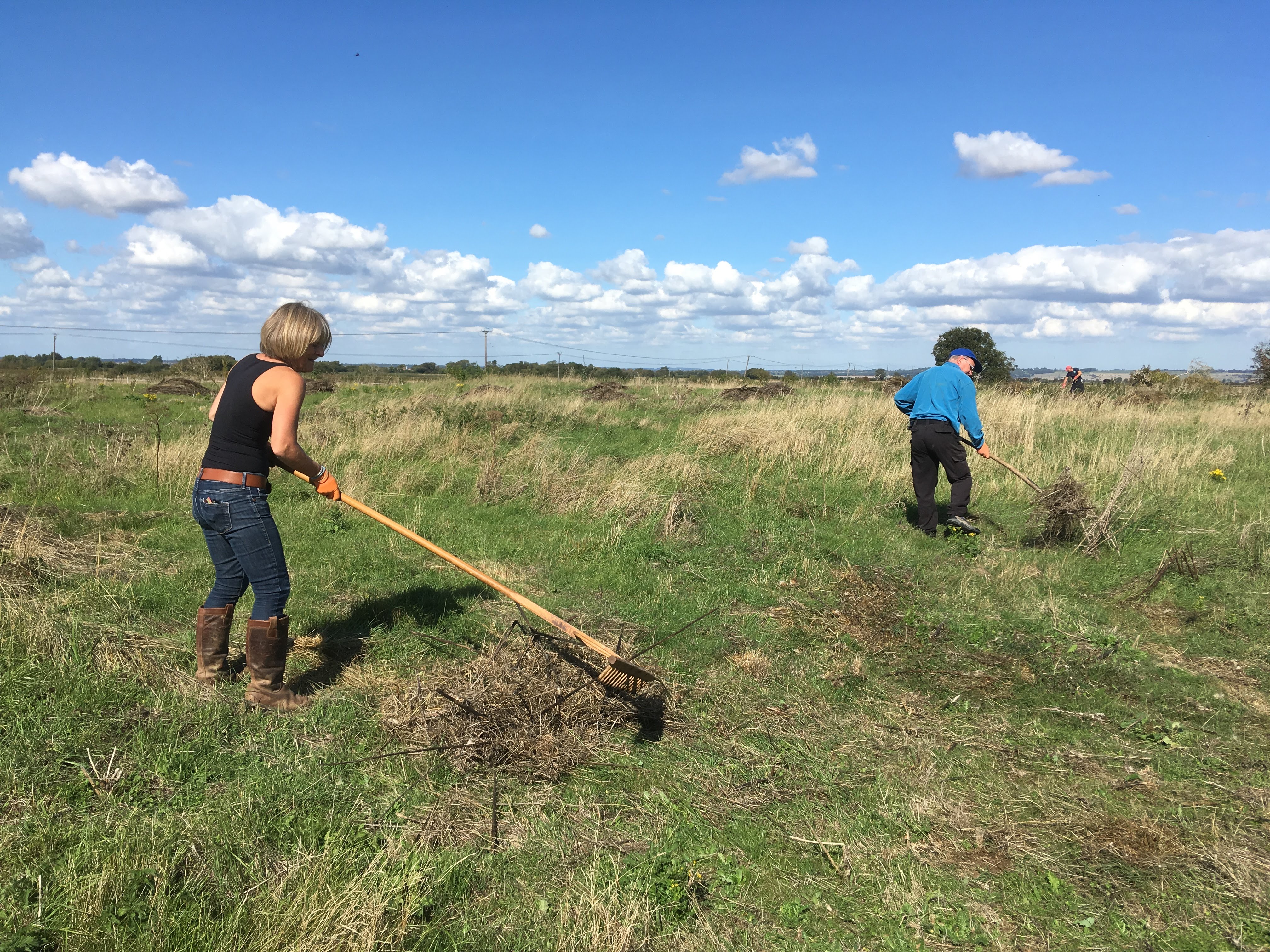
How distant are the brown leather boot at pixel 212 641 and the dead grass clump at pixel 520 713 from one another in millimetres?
855

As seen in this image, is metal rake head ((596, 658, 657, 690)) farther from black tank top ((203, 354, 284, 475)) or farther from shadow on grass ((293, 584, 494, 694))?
black tank top ((203, 354, 284, 475))

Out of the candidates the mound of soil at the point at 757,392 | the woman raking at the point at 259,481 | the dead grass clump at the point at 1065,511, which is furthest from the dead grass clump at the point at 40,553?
the mound of soil at the point at 757,392

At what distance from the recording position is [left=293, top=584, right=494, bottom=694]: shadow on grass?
4.10m

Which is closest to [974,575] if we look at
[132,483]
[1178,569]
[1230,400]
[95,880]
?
[1178,569]

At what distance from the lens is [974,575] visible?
6.07 meters

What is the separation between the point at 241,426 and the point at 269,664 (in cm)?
111

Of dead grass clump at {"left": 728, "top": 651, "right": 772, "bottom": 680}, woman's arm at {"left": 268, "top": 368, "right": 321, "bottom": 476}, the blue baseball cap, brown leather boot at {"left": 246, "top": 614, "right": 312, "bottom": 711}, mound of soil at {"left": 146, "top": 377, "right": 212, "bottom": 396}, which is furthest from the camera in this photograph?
mound of soil at {"left": 146, "top": 377, "right": 212, "bottom": 396}

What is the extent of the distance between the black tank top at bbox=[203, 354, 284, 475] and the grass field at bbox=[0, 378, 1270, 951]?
1.13 m

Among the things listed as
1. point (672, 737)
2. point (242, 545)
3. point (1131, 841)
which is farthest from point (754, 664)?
point (242, 545)

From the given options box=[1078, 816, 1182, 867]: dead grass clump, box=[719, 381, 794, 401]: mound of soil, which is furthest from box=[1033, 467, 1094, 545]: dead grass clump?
box=[719, 381, 794, 401]: mound of soil

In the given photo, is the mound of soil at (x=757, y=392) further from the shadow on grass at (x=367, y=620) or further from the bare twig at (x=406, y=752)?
the bare twig at (x=406, y=752)

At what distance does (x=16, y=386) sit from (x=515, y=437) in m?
10.7

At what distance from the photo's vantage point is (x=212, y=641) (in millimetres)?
3648

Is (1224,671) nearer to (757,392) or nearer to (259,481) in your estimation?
(259,481)
